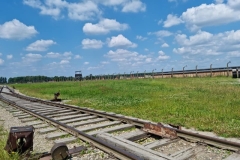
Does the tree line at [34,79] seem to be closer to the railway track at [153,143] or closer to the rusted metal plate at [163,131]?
the railway track at [153,143]

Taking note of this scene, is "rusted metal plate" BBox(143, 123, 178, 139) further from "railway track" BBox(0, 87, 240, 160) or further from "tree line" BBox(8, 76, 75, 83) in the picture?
"tree line" BBox(8, 76, 75, 83)

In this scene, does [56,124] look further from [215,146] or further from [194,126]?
[215,146]

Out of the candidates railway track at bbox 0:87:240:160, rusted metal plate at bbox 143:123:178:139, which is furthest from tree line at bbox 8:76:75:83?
rusted metal plate at bbox 143:123:178:139

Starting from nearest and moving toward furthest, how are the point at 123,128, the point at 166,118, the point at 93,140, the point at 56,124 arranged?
the point at 93,140 < the point at 123,128 < the point at 56,124 < the point at 166,118

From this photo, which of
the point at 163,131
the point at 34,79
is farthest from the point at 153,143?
the point at 34,79

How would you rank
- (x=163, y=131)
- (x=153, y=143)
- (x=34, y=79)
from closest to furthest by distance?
(x=153, y=143)
(x=163, y=131)
(x=34, y=79)

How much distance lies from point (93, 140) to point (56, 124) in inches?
104

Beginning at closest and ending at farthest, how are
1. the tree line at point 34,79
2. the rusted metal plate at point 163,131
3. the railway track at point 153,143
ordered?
the railway track at point 153,143 < the rusted metal plate at point 163,131 < the tree line at point 34,79

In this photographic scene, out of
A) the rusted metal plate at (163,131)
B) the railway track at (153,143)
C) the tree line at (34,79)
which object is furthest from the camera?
the tree line at (34,79)

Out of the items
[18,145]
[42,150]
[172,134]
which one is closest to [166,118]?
[172,134]

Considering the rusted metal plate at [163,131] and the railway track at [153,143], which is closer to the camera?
the railway track at [153,143]

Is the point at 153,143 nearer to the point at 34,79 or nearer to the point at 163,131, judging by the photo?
the point at 163,131

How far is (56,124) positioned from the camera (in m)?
7.56

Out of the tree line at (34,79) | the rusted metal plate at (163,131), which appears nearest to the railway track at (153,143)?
the rusted metal plate at (163,131)
